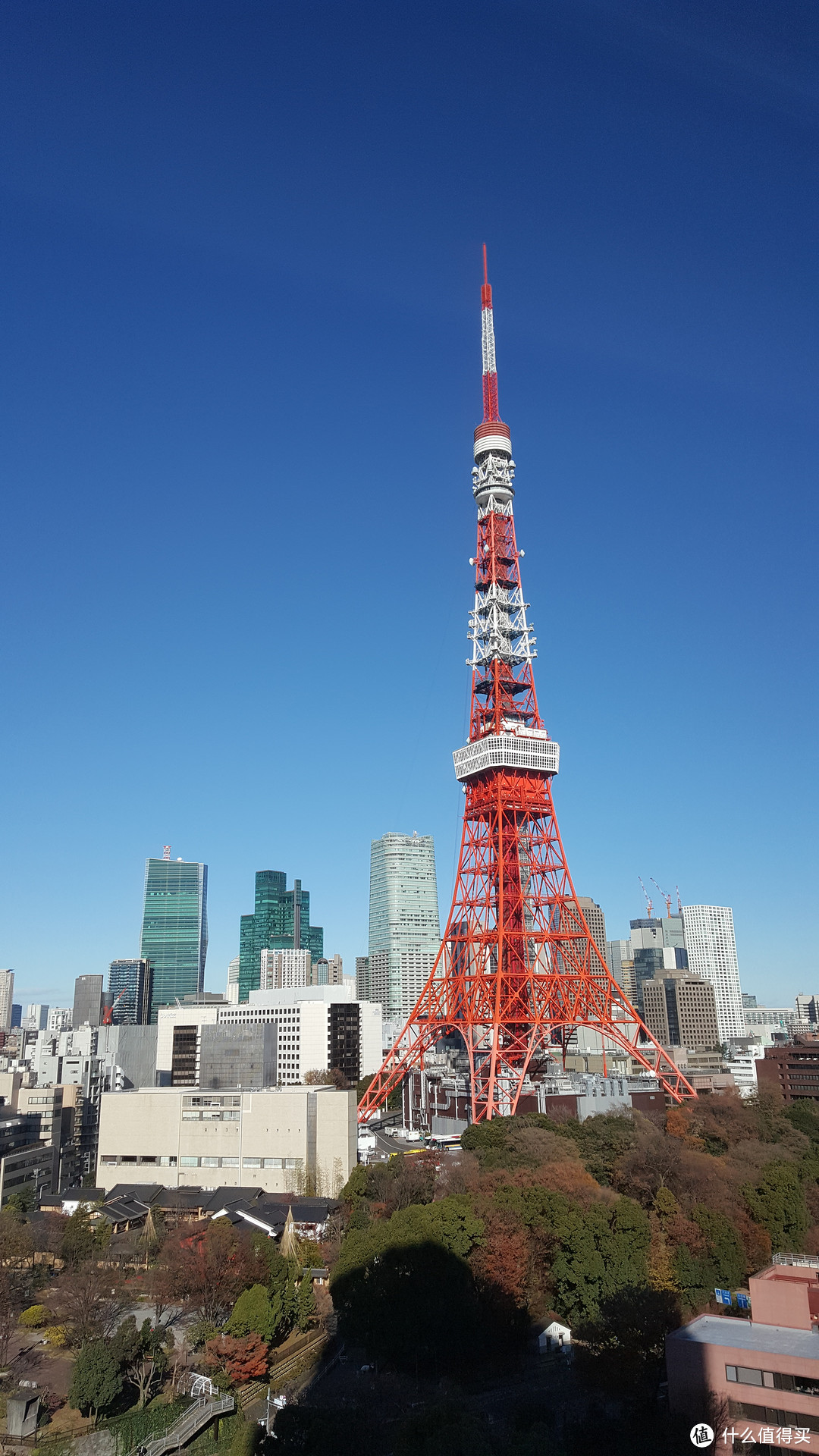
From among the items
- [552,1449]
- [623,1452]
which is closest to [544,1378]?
[623,1452]

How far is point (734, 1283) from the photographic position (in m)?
28.5

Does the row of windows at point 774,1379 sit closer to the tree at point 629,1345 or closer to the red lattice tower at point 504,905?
the tree at point 629,1345

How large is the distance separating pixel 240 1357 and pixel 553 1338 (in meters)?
8.28

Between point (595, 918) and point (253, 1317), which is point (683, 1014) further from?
point (253, 1317)

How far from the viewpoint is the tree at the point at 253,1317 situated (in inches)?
1014

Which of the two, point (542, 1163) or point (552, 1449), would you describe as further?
point (542, 1163)

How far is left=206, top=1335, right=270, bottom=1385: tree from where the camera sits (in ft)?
81.1

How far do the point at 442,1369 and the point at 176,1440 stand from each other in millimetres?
6791

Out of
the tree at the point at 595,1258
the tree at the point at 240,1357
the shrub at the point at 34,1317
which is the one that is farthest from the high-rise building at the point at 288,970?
the tree at the point at 240,1357

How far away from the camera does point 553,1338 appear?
26.5m

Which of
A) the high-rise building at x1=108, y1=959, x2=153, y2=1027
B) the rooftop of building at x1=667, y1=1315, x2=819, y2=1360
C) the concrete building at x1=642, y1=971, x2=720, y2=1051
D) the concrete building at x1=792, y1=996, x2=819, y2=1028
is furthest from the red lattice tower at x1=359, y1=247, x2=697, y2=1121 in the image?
the high-rise building at x1=108, y1=959, x2=153, y2=1027

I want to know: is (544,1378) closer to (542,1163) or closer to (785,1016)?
(542,1163)

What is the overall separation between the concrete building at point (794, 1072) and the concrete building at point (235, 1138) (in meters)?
37.6

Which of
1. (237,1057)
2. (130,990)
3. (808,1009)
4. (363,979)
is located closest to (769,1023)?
(808,1009)
